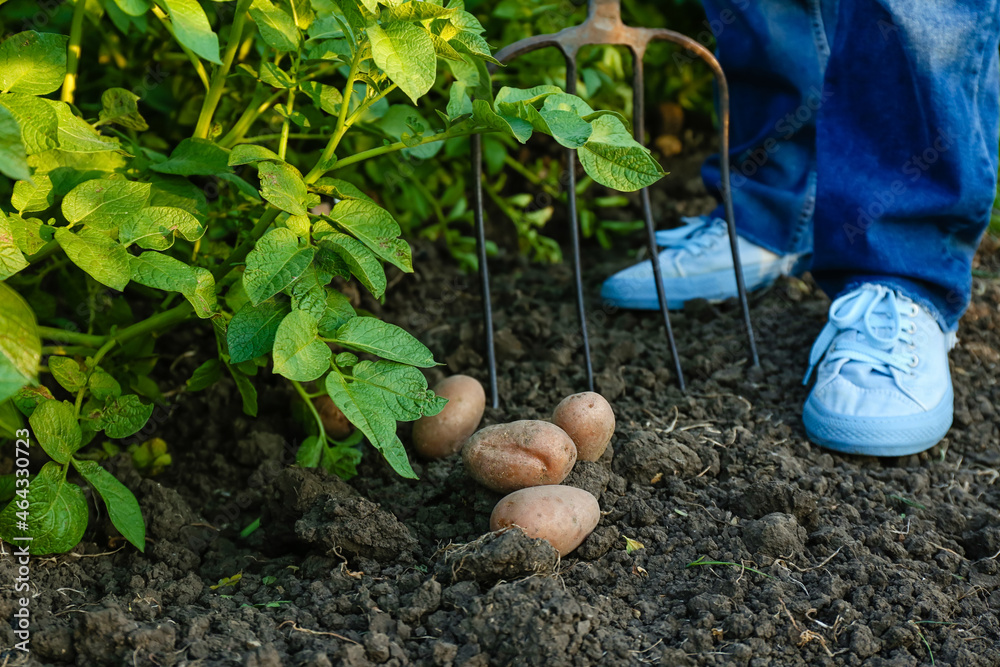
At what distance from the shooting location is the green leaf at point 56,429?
119 centimetres

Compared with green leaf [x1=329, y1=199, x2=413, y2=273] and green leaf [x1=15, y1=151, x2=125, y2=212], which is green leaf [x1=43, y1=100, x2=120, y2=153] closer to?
green leaf [x1=15, y1=151, x2=125, y2=212]

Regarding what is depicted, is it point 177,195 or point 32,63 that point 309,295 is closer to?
point 177,195

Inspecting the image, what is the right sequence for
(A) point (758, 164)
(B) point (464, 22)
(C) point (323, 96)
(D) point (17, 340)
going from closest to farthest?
(D) point (17, 340), (B) point (464, 22), (C) point (323, 96), (A) point (758, 164)

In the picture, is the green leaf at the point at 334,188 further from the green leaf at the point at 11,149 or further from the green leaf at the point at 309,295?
the green leaf at the point at 11,149

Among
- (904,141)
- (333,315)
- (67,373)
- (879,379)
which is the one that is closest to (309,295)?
(333,315)

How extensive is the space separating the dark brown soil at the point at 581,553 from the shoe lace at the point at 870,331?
5.3 inches

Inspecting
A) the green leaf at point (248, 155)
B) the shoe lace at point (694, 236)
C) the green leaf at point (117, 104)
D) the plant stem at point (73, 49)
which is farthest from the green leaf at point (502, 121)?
the shoe lace at point (694, 236)

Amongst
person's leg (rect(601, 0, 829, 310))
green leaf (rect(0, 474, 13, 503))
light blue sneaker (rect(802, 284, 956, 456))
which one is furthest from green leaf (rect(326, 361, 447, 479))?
person's leg (rect(601, 0, 829, 310))

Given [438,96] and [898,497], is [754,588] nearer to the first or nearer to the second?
[898,497]

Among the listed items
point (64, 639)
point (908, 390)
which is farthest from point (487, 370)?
point (64, 639)

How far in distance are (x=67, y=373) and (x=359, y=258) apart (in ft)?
1.64

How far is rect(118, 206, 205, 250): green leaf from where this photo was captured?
1.14 meters

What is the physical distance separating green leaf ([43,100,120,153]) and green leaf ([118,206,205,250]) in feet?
0.38

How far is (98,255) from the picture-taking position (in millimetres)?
1104
